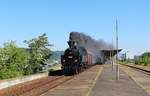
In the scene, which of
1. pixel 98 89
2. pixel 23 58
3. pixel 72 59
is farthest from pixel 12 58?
pixel 98 89

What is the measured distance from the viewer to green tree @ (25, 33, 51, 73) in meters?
66.2

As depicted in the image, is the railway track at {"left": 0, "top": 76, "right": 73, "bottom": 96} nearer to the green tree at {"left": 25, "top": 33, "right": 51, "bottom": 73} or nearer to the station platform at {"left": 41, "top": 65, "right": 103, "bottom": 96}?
the station platform at {"left": 41, "top": 65, "right": 103, "bottom": 96}

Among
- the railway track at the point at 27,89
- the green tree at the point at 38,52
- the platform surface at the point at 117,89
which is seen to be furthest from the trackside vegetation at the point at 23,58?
the platform surface at the point at 117,89

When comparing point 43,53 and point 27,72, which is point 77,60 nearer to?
point 27,72

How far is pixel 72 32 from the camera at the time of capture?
72.9m

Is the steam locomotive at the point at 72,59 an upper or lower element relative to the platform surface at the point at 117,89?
upper

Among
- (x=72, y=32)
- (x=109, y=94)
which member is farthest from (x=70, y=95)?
(x=72, y=32)

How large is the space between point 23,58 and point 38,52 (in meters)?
11.4

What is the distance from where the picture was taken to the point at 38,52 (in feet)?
228

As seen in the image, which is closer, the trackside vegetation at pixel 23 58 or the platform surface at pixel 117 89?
the platform surface at pixel 117 89

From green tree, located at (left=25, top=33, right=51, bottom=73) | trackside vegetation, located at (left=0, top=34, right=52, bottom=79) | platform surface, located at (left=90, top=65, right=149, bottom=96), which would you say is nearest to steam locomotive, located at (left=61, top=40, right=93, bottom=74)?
trackside vegetation, located at (left=0, top=34, right=52, bottom=79)

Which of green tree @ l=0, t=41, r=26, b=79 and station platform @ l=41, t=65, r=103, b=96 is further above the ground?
green tree @ l=0, t=41, r=26, b=79

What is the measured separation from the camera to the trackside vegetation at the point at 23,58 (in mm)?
51875

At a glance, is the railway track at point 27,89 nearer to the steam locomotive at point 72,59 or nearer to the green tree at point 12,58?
A: the steam locomotive at point 72,59
